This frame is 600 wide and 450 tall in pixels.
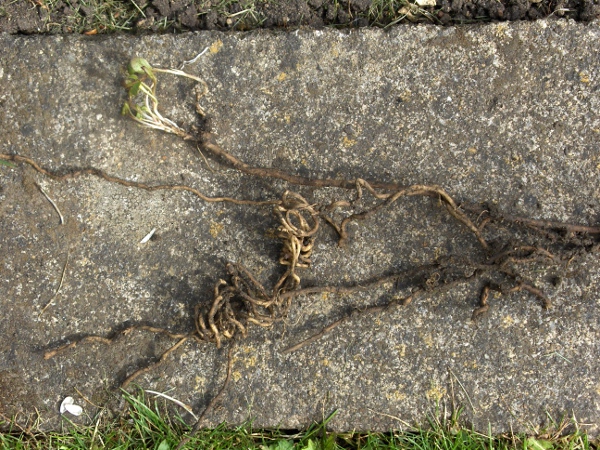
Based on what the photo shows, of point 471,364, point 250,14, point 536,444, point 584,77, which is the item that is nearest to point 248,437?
point 471,364

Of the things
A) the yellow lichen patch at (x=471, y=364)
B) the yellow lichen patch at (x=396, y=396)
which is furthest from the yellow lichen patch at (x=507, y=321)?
the yellow lichen patch at (x=396, y=396)

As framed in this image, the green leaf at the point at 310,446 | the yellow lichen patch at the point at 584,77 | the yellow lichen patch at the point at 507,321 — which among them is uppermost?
the yellow lichen patch at the point at 584,77

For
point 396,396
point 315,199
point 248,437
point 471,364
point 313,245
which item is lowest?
point 248,437

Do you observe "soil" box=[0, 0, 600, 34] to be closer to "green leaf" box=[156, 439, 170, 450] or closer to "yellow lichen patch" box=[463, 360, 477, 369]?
"yellow lichen patch" box=[463, 360, 477, 369]

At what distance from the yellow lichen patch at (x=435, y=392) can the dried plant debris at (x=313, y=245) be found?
11.0 inches

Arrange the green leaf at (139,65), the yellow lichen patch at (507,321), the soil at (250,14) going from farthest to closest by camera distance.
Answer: the soil at (250,14) < the yellow lichen patch at (507,321) < the green leaf at (139,65)

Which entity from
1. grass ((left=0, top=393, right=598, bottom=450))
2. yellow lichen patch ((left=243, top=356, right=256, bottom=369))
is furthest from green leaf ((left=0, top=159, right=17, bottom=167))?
yellow lichen patch ((left=243, top=356, right=256, bottom=369))

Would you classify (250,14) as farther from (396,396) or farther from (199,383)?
(396,396)

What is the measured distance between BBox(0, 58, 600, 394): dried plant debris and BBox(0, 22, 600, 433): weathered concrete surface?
0.04 m

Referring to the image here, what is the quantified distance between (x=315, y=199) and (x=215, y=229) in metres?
0.38

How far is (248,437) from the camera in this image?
1987mm

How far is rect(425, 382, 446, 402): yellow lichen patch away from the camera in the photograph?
6.41 feet

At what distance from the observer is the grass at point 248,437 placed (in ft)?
6.36

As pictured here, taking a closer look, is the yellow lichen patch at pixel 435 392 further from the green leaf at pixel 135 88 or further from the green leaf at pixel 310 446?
the green leaf at pixel 135 88
